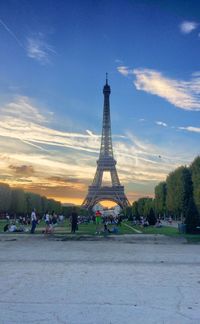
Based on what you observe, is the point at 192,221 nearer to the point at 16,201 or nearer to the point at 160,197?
the point at 160,197

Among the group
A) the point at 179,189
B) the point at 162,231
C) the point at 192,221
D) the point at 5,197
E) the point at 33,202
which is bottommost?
the point at 162,231

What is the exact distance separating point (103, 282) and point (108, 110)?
384 ft

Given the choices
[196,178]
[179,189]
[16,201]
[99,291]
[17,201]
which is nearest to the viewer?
[99,291]

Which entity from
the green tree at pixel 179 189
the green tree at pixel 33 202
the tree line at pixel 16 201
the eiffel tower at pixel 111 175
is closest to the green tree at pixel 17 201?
the tree line at pixel 16 201

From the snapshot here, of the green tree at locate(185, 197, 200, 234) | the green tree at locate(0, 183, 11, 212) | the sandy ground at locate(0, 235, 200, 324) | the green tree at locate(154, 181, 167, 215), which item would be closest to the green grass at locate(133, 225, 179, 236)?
the green tree at locate(185, 197, 200, 234)

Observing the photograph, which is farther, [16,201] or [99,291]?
[16,201]

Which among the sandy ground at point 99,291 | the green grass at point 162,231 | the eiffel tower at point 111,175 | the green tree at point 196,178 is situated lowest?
the sandy ground at point 99,291

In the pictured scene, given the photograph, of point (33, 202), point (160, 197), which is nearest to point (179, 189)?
point (160, 197)

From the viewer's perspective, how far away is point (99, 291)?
31.3 ft

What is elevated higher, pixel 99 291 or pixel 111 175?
pixel 111 175

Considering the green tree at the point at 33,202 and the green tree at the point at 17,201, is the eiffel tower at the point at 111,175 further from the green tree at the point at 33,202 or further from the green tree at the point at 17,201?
the green tree at the point at 17,201

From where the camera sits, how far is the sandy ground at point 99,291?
7512 mm

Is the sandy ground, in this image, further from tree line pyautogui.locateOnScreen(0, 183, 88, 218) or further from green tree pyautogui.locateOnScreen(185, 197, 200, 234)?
tree line pyautogui.locateOnScreen(0, 183, 88, 218)

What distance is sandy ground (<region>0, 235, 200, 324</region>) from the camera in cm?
751
